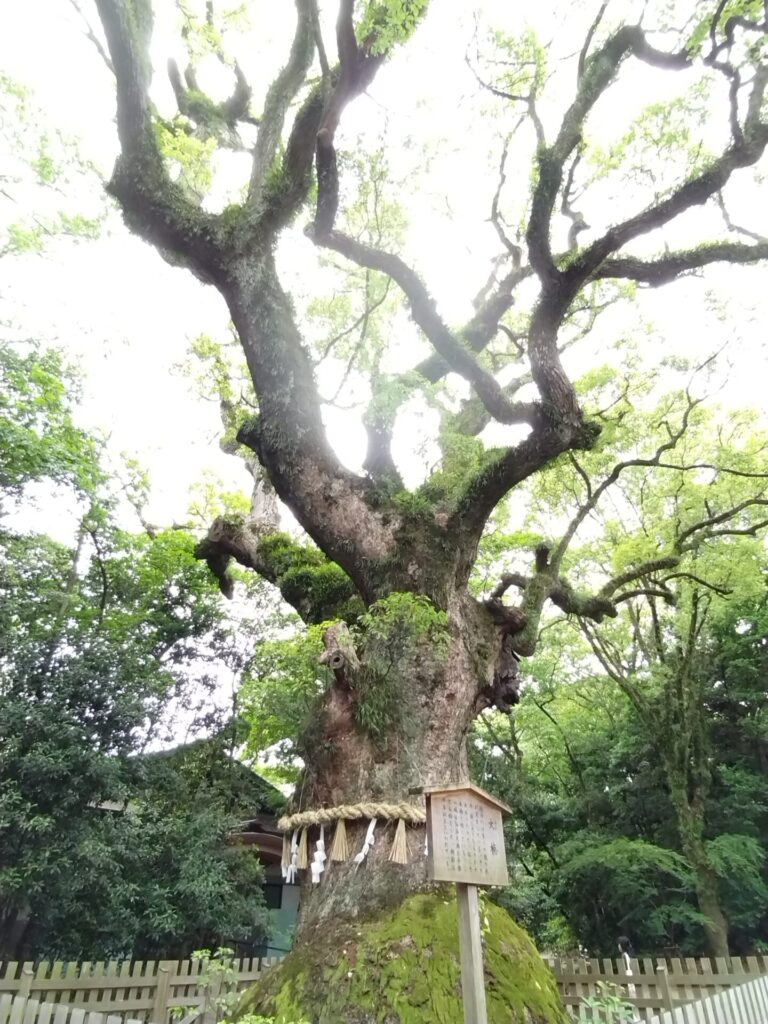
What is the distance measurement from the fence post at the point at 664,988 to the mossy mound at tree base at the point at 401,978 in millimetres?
3009

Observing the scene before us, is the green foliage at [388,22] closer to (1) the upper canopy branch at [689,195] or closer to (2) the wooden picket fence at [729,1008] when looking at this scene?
(1) the upper canopy branch at [689,195]

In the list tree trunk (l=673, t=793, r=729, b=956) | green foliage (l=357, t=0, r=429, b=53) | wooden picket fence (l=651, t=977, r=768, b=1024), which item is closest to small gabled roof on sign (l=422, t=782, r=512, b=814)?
wooden picket fence (l=651, t=977, r=768, b=1024)

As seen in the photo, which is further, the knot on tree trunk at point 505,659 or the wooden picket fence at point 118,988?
the knot on tree trunk at point 505,659

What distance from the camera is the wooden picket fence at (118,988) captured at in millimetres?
5211

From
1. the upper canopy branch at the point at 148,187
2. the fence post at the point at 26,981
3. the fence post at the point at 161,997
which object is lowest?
the fence post at the point at 161,997

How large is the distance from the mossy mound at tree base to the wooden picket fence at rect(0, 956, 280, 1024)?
2.30m

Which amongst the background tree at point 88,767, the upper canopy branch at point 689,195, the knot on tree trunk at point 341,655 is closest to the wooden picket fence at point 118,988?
the background tree at point 88,767

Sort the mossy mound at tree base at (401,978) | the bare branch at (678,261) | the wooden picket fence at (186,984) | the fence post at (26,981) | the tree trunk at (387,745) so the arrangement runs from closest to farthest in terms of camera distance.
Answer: the mossy mound at tree base at (401,978)
the tree trunk at (387,745)
the fence post at (26,981)
the wooden picket fence at (186,984)
the bare branch at (678,261)

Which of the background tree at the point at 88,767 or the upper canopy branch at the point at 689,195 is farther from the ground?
the upper canopy branch at the point at 689,195

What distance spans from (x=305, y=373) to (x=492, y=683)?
3281mm

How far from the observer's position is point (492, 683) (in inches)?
224

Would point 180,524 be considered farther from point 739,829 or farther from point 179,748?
point 739,829

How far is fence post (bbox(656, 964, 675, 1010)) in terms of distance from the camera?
5.95 metres

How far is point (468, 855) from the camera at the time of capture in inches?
118
